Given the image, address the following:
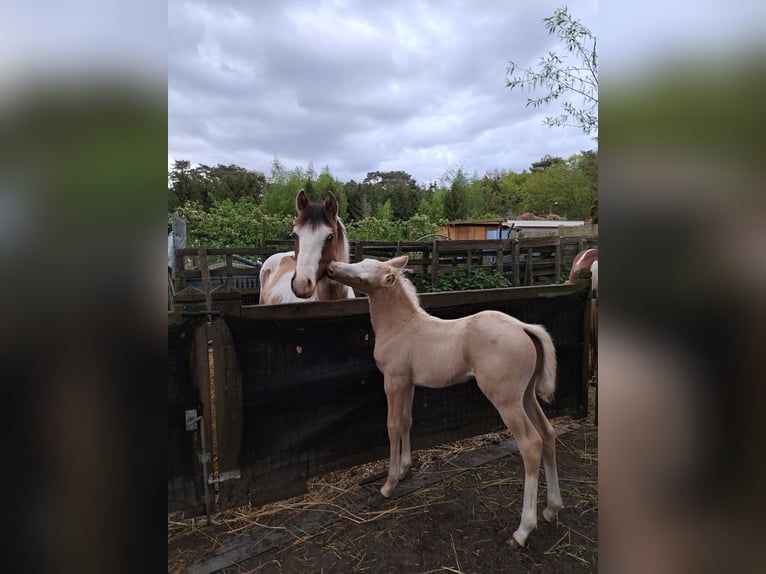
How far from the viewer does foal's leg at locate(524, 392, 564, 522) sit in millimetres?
2037

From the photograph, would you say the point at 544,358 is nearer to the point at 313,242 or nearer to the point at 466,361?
the point at 466,361

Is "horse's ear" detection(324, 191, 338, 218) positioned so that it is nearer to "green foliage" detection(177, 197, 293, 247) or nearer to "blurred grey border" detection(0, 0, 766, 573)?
"blurred grey border" detection(0, 0, 766, 573)

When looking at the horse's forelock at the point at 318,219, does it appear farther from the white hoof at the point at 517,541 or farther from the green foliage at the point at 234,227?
the green foliage at the point at 234,227

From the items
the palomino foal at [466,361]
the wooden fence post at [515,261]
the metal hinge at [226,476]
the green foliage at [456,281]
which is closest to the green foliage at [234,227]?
the green foliage at [456,281]

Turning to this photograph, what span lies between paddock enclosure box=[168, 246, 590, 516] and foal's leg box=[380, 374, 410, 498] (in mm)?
421

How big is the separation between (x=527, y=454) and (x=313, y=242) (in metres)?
1.60

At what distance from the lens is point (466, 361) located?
2031 mm

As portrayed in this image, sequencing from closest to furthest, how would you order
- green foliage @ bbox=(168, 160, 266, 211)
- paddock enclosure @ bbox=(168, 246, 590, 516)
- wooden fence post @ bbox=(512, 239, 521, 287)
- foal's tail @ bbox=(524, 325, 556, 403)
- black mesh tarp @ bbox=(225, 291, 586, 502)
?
1. foal's tail @ bbox=(524, 325, 556, 403)
2. paddock enclosure @ bbox=(168, 246, 590, 516)
3. black mesh tarp @ bbox=(225, 291, 586, 502)
4. wooden fence post @ bbox=(512, 239, 521, 287)
5. green foliage @ bbox=(168, 160, 266, 211)

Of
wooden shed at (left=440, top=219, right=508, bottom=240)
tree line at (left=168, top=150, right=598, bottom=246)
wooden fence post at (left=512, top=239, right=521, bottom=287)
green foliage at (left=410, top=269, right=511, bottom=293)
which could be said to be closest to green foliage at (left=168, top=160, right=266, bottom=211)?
tree line at (left=168, top=150, right=598, bottom=246)

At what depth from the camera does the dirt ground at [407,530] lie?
183cm

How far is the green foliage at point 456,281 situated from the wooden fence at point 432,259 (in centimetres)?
8
